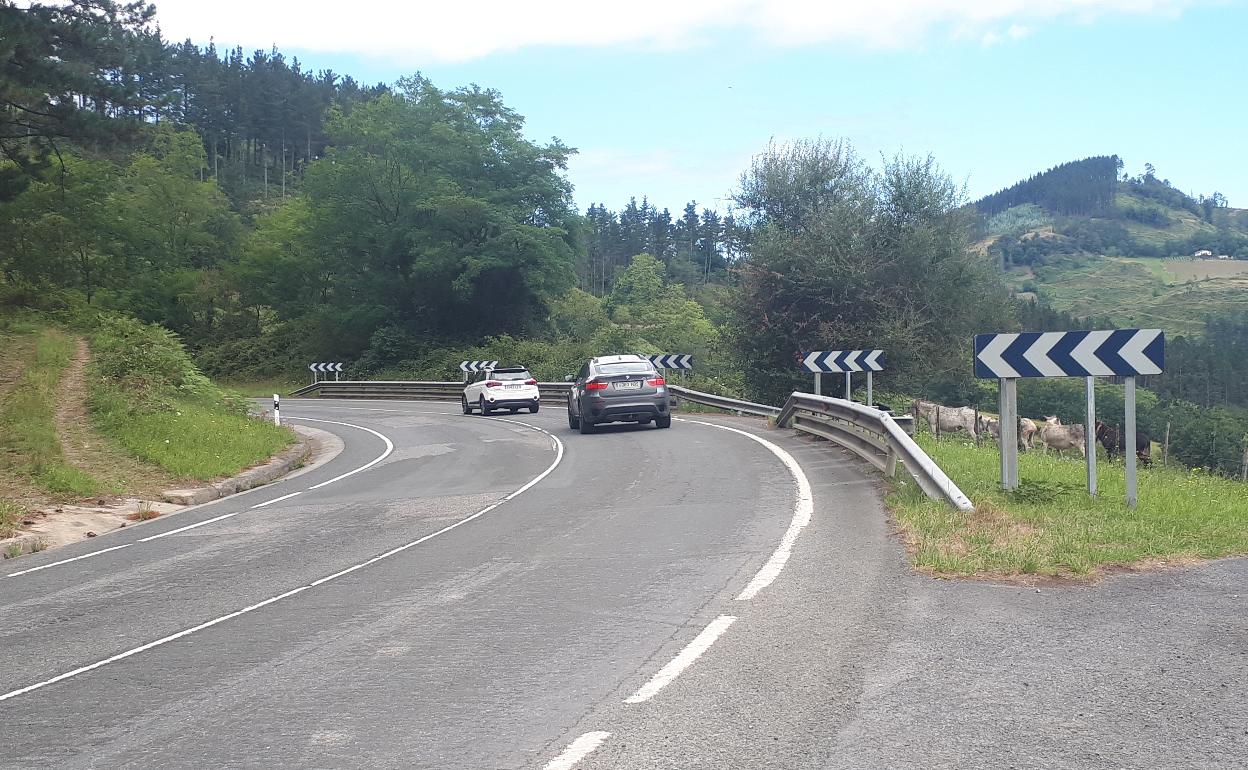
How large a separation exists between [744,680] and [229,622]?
13.4 feet

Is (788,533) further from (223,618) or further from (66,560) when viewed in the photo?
(66,560)

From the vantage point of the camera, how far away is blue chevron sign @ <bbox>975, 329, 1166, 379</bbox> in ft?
31.1

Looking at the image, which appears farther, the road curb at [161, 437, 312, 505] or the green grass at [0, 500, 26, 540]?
the road curb at [161, 437, 312, 505]

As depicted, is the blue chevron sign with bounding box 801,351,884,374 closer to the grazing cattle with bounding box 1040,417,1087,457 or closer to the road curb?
the road curb

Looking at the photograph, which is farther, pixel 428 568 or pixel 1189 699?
pixel 428 568

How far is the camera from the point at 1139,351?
31.3 feet

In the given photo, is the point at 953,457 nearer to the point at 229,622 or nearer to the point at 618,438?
the point at 618,438

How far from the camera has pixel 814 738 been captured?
4.53m

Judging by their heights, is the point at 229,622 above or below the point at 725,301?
below

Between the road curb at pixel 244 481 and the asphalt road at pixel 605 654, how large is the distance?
14.1ft

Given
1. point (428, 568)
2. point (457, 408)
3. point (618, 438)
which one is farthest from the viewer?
point (457, 408)

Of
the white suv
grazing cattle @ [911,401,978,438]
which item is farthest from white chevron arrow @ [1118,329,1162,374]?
the white suv

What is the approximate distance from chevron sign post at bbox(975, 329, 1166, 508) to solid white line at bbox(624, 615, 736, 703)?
4862mm

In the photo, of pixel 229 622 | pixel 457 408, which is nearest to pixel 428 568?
pixel 229 622
